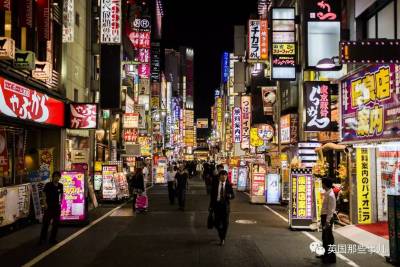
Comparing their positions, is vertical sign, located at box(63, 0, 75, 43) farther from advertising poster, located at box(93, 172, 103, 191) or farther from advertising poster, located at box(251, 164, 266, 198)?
advertising poster, located at box(251, 164, 266, 198)

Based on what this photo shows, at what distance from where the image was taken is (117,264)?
1010 cm

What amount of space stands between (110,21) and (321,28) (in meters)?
12.5

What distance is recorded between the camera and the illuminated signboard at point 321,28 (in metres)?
20.3

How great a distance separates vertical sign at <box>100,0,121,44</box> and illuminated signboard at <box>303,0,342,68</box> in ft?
37.8

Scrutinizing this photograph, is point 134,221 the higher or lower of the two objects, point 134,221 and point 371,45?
the lower

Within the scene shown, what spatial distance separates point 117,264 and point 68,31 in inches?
521

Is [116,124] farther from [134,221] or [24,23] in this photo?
[24,23]

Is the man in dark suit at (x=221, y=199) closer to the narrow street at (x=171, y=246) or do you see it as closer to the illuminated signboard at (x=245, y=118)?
the narrow street at (x=171, y=246)

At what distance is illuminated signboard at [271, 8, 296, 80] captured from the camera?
1048 inches

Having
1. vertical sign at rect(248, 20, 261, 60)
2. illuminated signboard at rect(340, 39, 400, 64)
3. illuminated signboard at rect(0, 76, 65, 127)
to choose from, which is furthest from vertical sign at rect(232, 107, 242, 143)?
illuminated signboard at rect(340, 39, 400, 64)

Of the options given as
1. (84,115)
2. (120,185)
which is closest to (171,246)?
(84,115)

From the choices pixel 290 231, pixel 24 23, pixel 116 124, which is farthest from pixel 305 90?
pixel 116 124

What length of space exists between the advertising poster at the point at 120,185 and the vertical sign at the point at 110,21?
304 inches

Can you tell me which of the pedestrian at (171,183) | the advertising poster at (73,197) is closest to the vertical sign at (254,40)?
the pedestrian at (171,183)
